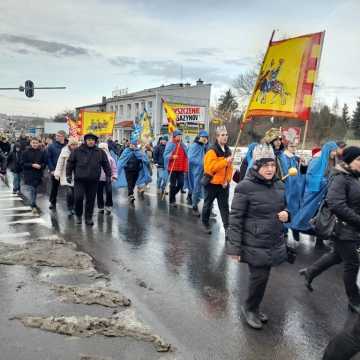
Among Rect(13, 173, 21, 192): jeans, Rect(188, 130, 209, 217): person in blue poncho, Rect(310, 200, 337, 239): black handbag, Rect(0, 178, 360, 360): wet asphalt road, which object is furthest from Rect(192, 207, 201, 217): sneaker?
Rect(13, 173, 21, 192): jeans

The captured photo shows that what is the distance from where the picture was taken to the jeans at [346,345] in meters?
2.54

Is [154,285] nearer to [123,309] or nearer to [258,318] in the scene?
[123,309]

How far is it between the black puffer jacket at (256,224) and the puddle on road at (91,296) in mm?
1365

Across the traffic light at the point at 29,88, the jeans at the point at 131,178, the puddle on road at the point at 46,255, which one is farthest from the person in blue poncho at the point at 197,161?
the traffic light at the point at 29,88

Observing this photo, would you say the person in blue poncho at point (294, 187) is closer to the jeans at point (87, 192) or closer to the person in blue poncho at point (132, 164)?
the jeans at point (87, 192)

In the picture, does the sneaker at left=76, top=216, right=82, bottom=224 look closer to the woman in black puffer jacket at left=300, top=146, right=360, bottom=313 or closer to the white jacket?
the white jacket

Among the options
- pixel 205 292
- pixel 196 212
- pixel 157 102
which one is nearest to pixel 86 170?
pixel 196 212

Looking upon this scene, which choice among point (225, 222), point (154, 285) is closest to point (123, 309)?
point (154, 285)

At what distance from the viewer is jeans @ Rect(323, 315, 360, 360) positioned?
2.54 m

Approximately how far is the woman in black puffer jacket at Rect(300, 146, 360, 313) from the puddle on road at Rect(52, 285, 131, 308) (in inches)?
90.7

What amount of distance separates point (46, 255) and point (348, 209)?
4.09 metres

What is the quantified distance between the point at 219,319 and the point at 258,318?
1.24 feet

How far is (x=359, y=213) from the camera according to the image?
13.3 ft

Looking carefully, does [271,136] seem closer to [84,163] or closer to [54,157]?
[84,163]
